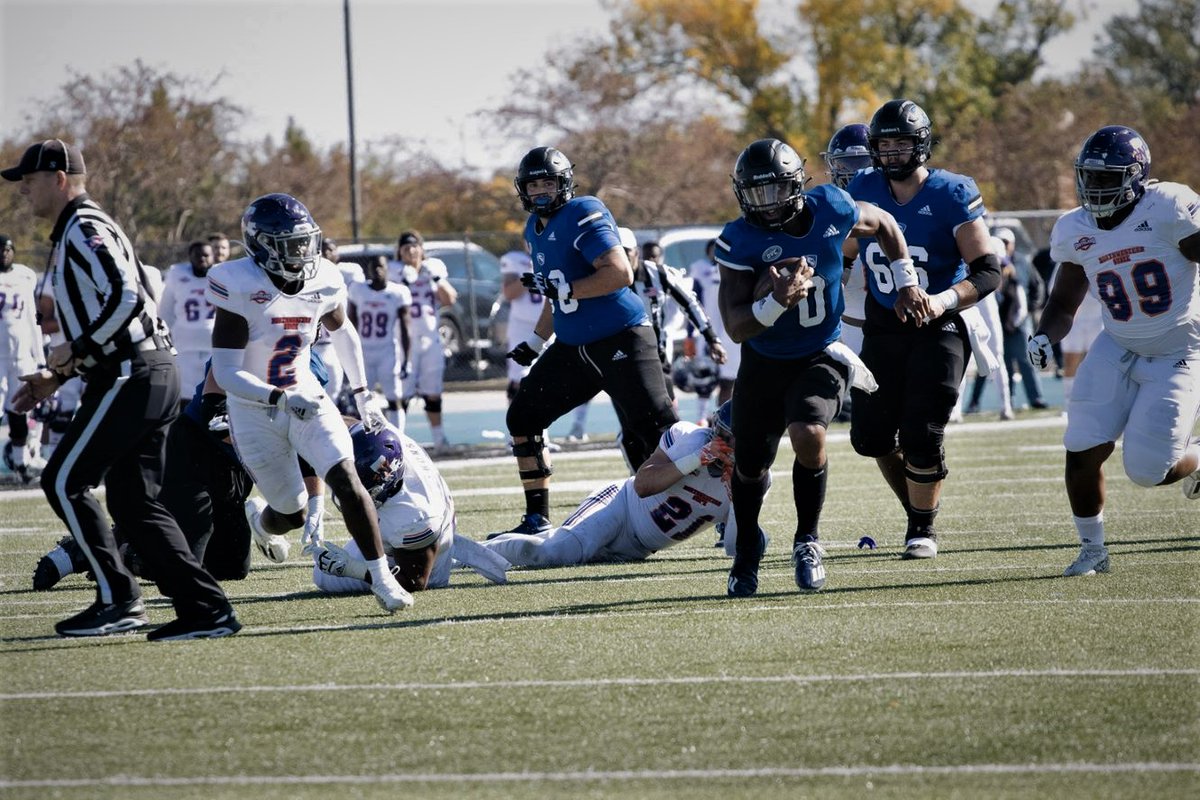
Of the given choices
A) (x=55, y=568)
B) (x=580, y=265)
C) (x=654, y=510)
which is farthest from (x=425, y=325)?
(x=55, y=568)

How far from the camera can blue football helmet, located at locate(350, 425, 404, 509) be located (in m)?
6.91

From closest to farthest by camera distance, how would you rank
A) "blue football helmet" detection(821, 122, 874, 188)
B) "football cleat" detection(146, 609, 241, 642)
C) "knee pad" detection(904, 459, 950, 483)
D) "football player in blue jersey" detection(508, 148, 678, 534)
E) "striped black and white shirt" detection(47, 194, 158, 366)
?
"striped black and white shirt" detection(47, 194, 158, 366)
"football cleat" detection(146, 609, 241, 642)
"knee pad" detection(904, 459, 950, 483)
"football player in blue jersey" detection(508, 148, 678, 534)
"blue football helmet" detection(821, 122, 874, 188)

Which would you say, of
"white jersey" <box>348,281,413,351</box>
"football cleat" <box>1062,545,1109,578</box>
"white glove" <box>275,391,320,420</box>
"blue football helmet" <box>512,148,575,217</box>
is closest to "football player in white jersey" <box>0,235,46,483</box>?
"white jersey" <box>348,281,413,351</box>

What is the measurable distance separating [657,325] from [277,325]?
5.60 meters

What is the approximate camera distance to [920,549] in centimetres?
772

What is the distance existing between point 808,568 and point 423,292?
9.74 meters

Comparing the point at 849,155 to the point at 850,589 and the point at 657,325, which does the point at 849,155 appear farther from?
the point at 657,325

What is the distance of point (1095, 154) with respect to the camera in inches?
263

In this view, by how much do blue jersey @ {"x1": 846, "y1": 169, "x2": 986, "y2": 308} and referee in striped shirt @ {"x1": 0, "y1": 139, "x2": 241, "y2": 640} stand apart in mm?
3308

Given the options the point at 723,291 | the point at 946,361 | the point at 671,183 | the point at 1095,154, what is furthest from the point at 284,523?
the point at 671,183

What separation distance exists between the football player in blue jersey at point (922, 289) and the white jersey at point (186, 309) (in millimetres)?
7980

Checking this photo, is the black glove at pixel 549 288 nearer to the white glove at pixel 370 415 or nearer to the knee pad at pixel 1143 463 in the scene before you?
the white glove at pixel 370 415

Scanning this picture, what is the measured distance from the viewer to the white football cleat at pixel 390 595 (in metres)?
6.38

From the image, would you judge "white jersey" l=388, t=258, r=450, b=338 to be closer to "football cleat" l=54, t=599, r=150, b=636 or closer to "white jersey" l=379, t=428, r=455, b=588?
"white jersey" l=379, t=428, r=455, b=588
